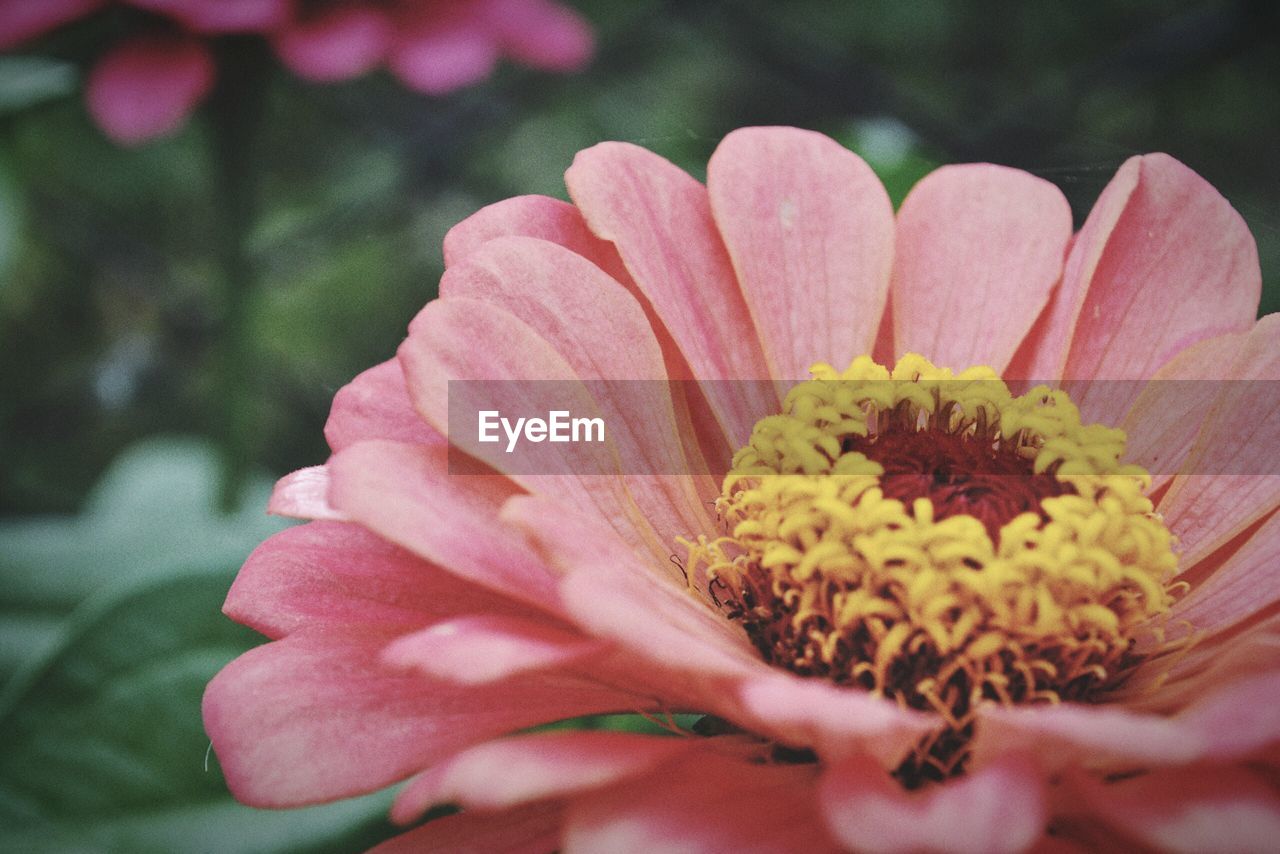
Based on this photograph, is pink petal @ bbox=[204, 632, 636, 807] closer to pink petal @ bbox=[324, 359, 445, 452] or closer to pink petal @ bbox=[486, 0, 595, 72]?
pink petal @ bbox=[324, 359, 445, 452]

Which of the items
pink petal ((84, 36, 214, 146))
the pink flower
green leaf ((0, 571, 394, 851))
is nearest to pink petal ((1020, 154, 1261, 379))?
the pink flower

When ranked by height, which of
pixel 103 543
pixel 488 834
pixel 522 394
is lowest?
pixel 103 543

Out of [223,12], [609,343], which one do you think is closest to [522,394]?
[609,343]

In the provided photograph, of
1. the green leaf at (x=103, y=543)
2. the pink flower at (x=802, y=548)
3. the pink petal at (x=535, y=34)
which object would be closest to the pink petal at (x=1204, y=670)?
the pink flower at (x=802, y=548)

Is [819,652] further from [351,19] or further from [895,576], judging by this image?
[351,19]

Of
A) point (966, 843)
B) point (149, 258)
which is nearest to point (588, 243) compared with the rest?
point (966, 843)

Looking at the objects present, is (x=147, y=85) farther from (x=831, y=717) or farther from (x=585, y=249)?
(x=831, y=717)

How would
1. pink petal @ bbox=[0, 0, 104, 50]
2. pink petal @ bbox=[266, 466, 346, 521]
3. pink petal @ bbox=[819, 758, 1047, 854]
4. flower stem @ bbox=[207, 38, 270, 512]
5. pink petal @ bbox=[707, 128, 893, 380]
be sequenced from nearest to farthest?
pink petal @ bbox=[819, 758, 1047, 854] → pink petal @ bbox=[266, 466, 346, 521] → pink petal @ bbox=[707, 128, 893, 380] → pink petal @ bbox=[0, 0, 104, 50] → flower stem @ bbox=[207, 38, 270, 512]
